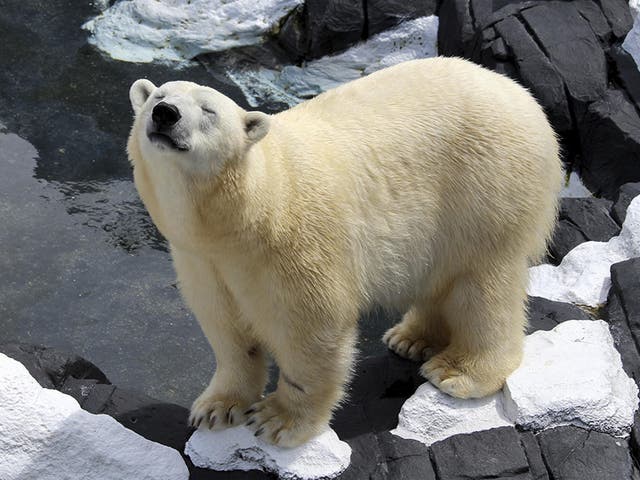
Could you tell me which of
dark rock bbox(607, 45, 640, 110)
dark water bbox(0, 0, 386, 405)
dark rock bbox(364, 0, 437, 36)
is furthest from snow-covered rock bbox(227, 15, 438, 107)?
dark rock bbox(607, 45, 640, 110)

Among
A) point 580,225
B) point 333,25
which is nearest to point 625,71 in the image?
point 580,225

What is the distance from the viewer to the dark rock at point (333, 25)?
329 inches

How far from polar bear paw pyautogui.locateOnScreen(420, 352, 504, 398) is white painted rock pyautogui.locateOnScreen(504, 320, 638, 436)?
0.08m

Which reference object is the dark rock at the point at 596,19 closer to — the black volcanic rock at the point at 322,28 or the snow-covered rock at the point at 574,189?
the snow-covered rock at the point at 574,189

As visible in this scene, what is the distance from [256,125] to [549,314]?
2178mm

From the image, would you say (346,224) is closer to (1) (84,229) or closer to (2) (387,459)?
(2) (387,459)

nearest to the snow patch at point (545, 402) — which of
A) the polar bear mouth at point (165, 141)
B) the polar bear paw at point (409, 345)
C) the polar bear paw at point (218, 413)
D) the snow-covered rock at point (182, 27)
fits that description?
the polar bear paw at point (409, 345)

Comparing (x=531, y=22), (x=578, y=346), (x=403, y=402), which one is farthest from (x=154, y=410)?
(x=531, y=22)

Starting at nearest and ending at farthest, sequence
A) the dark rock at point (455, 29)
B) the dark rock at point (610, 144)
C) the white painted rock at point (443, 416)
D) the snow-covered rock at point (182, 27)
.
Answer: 1. the white painted rock at point (443, 416)
2. the dark rock at point (610, 144)
3. the dark rock at point (455, 29)
4. the snow-covered rock at point (182, 27)

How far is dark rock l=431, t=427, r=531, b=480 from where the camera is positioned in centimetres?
391

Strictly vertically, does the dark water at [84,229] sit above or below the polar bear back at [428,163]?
below

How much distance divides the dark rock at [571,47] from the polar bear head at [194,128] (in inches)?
164

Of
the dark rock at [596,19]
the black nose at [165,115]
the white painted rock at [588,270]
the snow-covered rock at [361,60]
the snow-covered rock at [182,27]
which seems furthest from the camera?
the snow-covered rock at [182,27]

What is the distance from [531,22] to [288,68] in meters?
2.19
